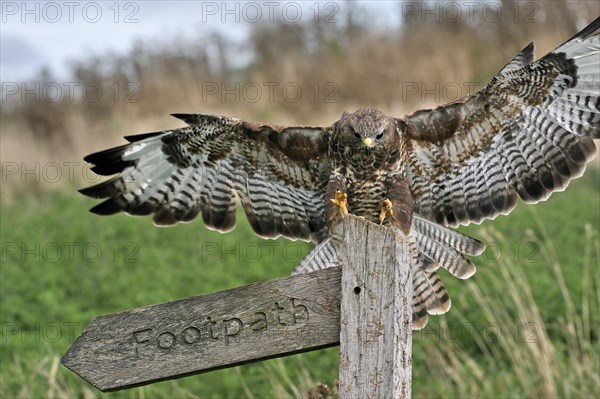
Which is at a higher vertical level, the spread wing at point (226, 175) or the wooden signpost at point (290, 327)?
the spread wing at point (226, 175)

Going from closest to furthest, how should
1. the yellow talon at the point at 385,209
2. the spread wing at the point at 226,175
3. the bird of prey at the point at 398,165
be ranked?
the yellow talon at the point at 385,209 → the bird of prey at the point at 398,165 → the spread wing at the point at 226,175

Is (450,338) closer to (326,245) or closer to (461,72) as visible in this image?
(326,245)

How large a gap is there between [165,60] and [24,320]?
13.4 meters

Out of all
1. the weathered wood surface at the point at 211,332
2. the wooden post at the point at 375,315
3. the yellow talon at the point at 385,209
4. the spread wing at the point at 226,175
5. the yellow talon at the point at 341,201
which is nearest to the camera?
the wooden post at the point at 375,315

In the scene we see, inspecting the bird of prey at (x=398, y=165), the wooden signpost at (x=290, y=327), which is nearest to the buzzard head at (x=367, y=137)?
the bird of prey at (x=398, y=165)

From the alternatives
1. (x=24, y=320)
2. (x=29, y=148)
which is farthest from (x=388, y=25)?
(x=24, y=320)

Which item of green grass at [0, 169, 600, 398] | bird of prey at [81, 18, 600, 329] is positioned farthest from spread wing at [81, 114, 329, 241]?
green grass at [0, 169, 600, 398]

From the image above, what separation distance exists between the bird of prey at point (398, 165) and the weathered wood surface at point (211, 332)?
1.60 metres

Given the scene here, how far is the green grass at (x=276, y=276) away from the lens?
654 centimetres

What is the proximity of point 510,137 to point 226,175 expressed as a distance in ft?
5.58

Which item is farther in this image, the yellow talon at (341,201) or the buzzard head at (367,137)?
the buzzard head at (367,137)

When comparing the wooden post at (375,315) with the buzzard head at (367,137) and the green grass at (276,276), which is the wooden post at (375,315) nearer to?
the buzzard head at (367,137)

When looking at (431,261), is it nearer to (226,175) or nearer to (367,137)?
(367,137)

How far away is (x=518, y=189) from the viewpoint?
191 inches
